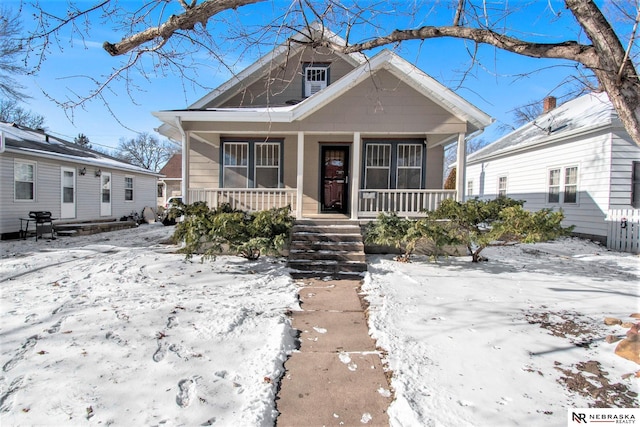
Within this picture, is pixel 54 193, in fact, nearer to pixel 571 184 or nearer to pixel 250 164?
pixel 250 164

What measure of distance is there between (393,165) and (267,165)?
3.85m

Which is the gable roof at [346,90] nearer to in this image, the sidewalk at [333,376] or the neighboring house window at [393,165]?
the neighboring house window at [393,165]

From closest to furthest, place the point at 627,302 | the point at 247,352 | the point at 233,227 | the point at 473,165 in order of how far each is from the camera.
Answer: the point at 247,352, the point at 627,302, the point at 233,227, the point at 473,165

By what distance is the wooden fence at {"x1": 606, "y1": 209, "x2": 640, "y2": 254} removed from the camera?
9.27 m

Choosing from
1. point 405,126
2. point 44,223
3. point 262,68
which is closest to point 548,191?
point 405,126

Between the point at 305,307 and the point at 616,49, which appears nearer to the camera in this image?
the point at 616,49

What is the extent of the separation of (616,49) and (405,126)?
5716 mm

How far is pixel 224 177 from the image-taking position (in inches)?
390

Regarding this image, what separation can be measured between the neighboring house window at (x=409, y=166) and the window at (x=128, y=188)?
1438 centimetres

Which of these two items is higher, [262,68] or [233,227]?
[262,68]

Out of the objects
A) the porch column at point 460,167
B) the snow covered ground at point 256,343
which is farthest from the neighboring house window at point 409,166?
the snow covered ground at point 256,343

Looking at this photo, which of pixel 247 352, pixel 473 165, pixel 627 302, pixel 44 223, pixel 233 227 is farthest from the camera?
pixel 473 165

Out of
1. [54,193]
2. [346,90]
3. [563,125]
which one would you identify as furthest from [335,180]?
[54,193]

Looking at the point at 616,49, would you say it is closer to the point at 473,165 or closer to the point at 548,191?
the point at 548,191
